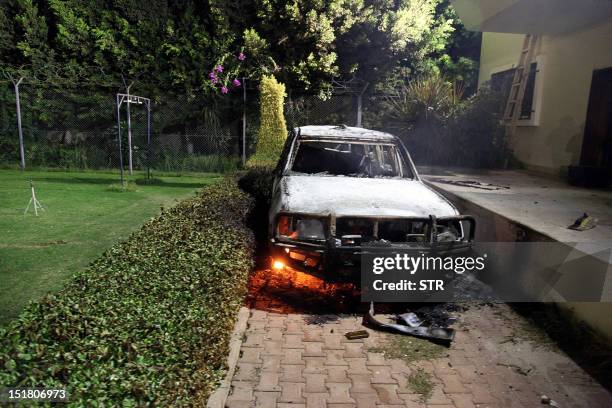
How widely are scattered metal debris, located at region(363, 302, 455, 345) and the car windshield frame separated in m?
1.98

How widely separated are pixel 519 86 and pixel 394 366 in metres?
11.1

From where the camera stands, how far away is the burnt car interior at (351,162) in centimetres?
552

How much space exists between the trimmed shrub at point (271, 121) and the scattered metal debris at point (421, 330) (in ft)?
25.9

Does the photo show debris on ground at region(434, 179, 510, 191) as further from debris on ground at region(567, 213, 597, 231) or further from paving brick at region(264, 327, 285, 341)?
paving brick at region(264, 327, 285, 341)

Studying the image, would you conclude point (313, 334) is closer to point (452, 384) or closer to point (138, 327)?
point (452, 384)

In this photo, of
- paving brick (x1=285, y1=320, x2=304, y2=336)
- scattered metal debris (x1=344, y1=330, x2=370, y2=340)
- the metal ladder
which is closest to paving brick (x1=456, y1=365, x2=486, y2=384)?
scattered metal debris (x1=344, y1=330, x2=370, y2=340)

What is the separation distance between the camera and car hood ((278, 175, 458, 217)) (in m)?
4.00

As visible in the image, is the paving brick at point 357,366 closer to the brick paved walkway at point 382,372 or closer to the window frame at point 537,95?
the brick paved walkway at point 382,372

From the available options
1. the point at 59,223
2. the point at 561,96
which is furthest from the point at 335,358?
the point at 561,96

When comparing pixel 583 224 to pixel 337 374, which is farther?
pixel 583 224

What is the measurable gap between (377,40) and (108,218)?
10199 millimetres

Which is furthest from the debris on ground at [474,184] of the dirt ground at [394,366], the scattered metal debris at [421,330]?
the scattered metal debris at [421,330]

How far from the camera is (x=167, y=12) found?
14.6 meters

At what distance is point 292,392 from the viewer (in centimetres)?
293
